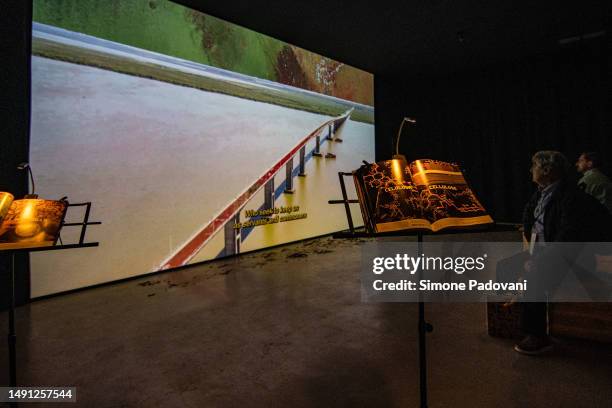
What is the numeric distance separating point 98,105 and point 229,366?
301 centimetres

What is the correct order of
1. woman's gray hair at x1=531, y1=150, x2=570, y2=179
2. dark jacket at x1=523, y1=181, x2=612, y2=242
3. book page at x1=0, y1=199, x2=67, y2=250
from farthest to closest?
woman's gray hair at x1=531, y1=150, x2=570, y2=179 < dark jacket at x1=523, y1=181, x2=612, y2=242 < book page at x1=0, y1=199, x2=67, y2=250

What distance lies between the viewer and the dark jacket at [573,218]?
1.82 metres

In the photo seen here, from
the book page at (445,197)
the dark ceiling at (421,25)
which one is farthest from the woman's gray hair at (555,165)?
the dark ceiling at (421,25)

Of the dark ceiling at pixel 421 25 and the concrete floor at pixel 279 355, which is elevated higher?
the dark ceiling at pixel 421 25

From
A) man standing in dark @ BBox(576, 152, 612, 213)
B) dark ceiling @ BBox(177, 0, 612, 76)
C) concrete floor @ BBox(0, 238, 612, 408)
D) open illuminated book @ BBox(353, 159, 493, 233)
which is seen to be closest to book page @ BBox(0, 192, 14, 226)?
concrete floor @ BBox(0, 238, 612, 408)

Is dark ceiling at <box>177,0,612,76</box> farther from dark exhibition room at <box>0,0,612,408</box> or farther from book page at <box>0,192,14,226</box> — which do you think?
book page at <box>0,192,14,226</box>

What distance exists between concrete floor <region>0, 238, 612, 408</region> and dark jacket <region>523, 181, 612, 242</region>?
2.22ft

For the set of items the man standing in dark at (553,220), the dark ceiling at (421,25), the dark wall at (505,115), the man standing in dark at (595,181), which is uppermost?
the dark ceiling at (421,25)

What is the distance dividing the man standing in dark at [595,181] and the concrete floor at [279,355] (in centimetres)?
176

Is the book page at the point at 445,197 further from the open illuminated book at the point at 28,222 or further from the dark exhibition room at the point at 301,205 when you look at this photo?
the open illuminated book at the point at 28,222

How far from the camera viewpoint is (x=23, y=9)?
3.00 metres

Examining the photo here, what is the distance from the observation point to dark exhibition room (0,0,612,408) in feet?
5.42

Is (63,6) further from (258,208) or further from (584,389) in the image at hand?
(584,389)

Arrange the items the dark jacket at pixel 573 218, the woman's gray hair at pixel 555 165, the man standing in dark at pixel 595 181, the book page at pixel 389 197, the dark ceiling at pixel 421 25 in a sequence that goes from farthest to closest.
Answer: the dark ceiling at pixel 421 25
the man standing in dark at pixel 595 181
the woman's gray hair at pixel 555 165
the dark jacket at pixel 573 218
the book page at pixel 389 197
